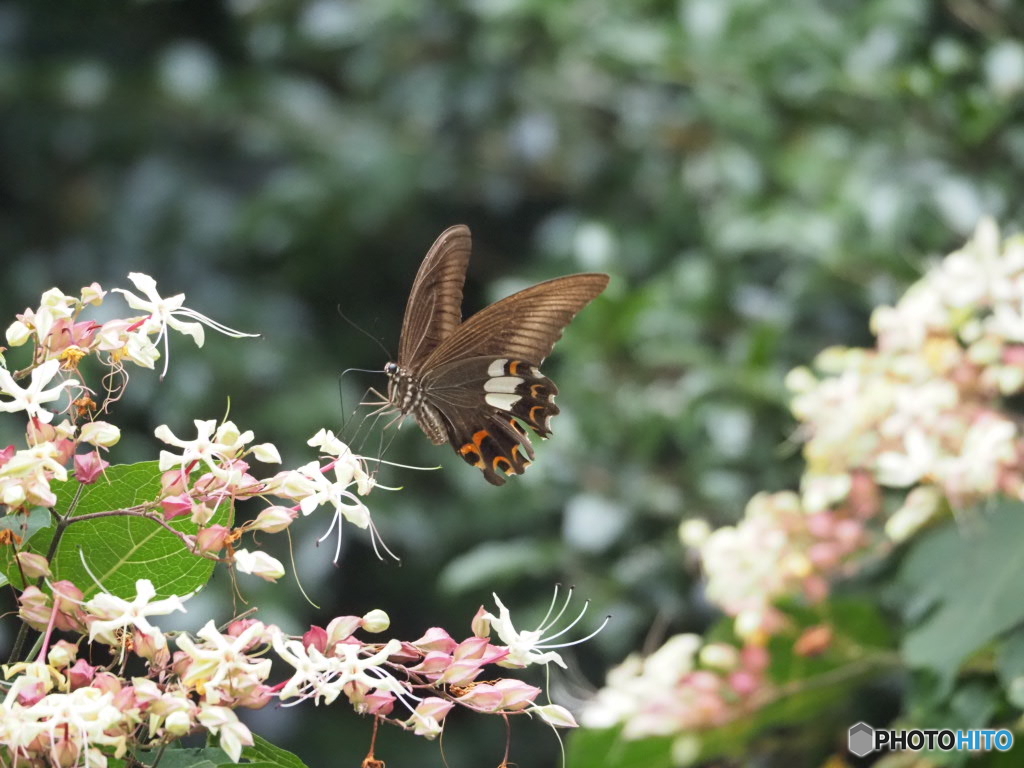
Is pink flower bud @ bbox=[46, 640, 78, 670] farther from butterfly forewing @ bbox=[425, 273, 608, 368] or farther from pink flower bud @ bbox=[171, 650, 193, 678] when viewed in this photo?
butterfly forewing @ bbox=[425, 273, 608, 368]

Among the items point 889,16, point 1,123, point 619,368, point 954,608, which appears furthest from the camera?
point 1,123

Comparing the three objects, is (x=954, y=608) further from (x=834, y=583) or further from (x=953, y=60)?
(x=953, y=60)

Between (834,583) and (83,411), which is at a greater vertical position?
(834,583)

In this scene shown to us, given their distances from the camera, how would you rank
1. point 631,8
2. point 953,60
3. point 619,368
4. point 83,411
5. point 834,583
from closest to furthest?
point 83,411, point 834,583, point 953,60, point 619,368, point 631,8

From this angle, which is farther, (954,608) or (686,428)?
(686,428)

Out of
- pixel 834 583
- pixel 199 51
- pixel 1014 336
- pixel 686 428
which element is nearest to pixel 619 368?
pixel 686 428

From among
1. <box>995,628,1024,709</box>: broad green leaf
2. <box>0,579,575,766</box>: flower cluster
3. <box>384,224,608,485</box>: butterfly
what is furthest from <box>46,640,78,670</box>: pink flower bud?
<box>995,628,1024,709</box>: broad green leaf

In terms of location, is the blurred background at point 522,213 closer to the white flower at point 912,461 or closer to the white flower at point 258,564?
the white flower at point 912,461

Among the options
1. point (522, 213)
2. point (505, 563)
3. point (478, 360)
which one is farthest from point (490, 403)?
point (522, 213)

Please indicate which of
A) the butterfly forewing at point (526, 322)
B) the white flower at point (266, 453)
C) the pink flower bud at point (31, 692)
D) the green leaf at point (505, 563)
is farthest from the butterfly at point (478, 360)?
the green leaf at point (505, 563)
